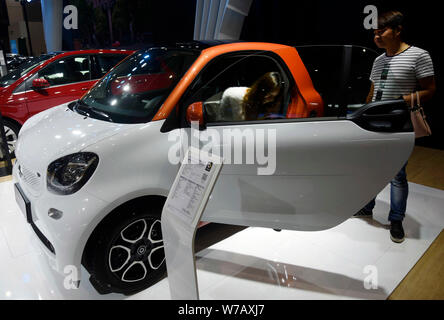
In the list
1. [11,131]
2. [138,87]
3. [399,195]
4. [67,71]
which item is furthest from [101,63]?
[399,195]

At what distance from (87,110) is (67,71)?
2.65m

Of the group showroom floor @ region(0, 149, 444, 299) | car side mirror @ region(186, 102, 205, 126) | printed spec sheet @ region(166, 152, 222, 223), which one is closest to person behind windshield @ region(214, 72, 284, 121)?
car side mirror @ region(186, 102, 205, 126)

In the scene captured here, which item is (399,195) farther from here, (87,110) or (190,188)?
(87,110)

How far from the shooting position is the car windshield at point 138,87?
1763 mm

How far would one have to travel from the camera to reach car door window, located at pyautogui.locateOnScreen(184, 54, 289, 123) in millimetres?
1847

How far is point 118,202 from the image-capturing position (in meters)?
1.54

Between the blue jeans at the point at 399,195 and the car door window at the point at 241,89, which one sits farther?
the blue jeans at the point at 399,195

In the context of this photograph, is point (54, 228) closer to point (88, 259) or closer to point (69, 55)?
point (88, 259)

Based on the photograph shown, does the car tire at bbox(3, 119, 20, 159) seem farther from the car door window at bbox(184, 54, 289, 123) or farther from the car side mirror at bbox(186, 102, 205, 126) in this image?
the car side mirror at bbox(186, 102, 205, 126)

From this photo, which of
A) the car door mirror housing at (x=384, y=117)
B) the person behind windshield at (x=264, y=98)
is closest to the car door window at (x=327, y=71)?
the car door mirror housing at (x=384, y=117)

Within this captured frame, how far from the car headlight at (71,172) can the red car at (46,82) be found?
9.35 ft

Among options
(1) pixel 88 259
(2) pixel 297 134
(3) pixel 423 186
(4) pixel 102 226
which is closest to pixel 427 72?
(2) pixel 297 134

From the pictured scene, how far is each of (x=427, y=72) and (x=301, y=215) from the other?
130 cm

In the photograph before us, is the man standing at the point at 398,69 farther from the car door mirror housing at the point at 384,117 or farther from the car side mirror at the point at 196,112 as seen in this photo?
the car side mirror at the point at 196,112
